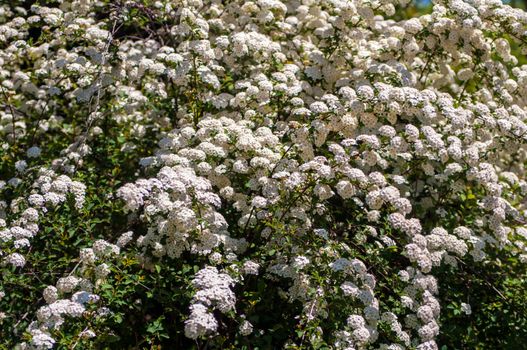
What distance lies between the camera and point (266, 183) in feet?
11.8

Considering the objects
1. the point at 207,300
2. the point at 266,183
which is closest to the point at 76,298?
the point at 207,300

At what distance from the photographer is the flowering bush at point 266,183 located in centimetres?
332

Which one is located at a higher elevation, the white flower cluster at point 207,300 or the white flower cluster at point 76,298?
the white flower cluster at point 207,300

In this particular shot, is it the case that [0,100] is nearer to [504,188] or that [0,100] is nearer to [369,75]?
[369,75]

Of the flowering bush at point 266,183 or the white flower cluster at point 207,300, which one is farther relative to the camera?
the flowering bush at point 266,183

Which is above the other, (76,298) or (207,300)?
(207,300)

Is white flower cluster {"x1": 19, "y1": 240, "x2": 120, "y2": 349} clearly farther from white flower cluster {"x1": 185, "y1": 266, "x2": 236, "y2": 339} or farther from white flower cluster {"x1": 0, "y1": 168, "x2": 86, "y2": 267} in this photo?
white flower cluster {"x1": 185, "y1": 266, "x2": 236, "y2": 339}

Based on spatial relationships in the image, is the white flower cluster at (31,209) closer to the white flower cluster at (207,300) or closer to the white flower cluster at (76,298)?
the white flower cluster at (76,298)

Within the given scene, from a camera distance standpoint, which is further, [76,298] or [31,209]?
[31,209]

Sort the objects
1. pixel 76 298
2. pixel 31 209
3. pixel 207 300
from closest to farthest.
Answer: pixel 207 300 < pixel 76 298 < pixel 31 209

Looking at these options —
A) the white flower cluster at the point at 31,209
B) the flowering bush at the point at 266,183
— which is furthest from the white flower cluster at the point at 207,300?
the white flower cluster at the point at 31,209

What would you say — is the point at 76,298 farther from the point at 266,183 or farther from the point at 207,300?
the point at 266,183

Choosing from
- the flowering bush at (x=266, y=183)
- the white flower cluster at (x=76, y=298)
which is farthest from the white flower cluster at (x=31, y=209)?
the white flower cluster at (x=76, y=298)

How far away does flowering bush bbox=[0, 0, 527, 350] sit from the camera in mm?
3316
